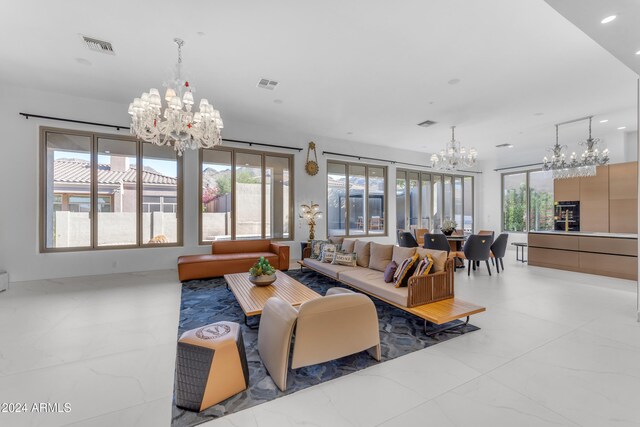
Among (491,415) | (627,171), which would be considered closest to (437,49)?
(491,415)

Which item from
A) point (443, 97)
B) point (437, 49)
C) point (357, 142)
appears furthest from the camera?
point (357, 142)

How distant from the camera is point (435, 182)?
10328mm

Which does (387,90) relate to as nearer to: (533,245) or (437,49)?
(437,49)

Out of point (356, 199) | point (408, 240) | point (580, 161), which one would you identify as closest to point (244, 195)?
point (356, 199)

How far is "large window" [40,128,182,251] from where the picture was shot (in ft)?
17.4

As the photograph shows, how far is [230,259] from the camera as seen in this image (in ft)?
18.3

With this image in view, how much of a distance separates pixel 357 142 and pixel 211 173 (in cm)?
447

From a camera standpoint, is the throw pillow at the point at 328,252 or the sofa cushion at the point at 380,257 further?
the throw pillow at the point at 328,252

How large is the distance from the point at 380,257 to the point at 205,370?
10.8ft

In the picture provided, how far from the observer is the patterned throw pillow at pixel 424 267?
127 inches

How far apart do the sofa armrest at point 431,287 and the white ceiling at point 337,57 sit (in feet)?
9.20

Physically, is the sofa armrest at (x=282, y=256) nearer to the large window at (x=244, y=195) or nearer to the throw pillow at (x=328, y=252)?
the throw pillow at (x=328, y=252)

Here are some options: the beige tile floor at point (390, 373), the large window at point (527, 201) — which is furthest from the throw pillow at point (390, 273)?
the large window at point (527, 201)

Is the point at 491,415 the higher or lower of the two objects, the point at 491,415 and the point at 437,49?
the lower
